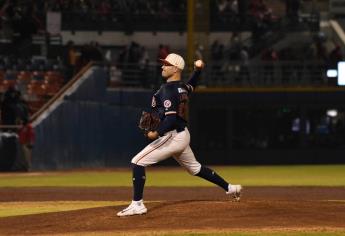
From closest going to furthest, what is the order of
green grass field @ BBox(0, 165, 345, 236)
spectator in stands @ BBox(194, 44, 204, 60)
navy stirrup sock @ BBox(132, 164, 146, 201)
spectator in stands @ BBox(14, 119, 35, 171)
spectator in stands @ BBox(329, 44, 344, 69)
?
navy stirrup sock @ BBox(132, 164, 146, 201) → green grass field @ BBox(0, 165, 345, 236) → spectator in stands @ BBox(14, 119, 35, 171) → spectator in stands @ BBox(194, 44, 204, 60) → spectator in stands @ BBox(329, 44, 344, 69)

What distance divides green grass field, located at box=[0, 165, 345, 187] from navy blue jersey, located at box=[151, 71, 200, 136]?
358 inches

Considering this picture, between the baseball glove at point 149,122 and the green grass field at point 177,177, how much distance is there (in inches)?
362

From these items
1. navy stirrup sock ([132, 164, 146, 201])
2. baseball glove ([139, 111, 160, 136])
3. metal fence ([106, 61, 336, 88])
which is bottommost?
navy stirrup sock ([132, 164, 146, 201])

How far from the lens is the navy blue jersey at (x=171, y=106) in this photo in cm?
1130

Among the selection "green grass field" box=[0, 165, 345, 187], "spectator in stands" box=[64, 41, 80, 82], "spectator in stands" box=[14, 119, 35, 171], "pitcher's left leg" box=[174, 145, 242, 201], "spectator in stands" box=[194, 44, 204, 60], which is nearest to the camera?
"pitcher's left leg" box=[174, 145, 242, 201]

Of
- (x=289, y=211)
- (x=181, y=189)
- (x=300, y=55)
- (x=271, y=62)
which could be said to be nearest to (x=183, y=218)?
(x=289, y=211)

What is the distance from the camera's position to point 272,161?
31.4m

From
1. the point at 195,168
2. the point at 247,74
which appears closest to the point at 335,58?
the point at 247,74

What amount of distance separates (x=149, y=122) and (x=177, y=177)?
42.2 ft

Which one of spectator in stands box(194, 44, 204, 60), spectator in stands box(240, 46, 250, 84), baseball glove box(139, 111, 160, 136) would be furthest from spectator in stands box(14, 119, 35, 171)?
baseball glove box(139, 111, 160, 136)

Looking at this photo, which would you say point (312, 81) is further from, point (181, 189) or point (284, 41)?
point (181, 189)

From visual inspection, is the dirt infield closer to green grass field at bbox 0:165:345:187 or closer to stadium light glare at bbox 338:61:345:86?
green grass field at bbox 0:165:345:187

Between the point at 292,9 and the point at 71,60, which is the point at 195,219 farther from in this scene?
the point at 292,9

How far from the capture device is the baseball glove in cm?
1130
